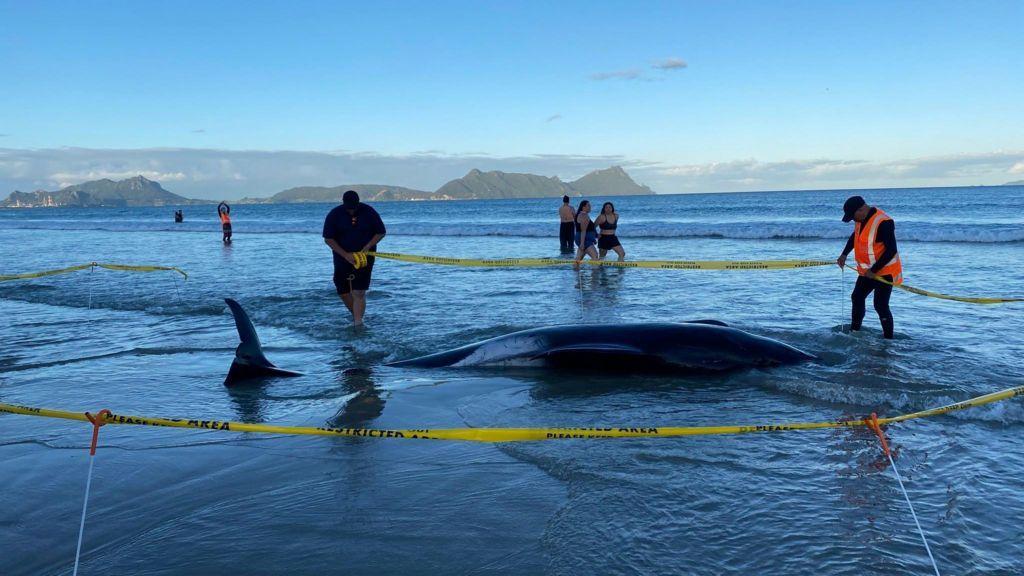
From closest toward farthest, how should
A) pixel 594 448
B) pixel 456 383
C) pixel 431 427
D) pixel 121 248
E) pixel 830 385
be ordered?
pixel 594 448 → pixel 431 427 → pixel 830 385 → pixel 456 383 → pixel 121 248

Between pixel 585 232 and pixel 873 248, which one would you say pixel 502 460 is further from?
pixel 585 232

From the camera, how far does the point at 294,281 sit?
15805 millimetres

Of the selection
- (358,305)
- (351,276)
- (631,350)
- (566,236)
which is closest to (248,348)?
(351,276)

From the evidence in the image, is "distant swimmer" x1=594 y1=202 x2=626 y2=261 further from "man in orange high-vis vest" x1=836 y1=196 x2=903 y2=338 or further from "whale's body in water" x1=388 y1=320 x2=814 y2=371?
"whale's body in water" x1=388 y1=320 x2=814 y2=371

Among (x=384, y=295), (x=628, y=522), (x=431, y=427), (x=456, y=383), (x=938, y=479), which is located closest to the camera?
(x=628, y=522)

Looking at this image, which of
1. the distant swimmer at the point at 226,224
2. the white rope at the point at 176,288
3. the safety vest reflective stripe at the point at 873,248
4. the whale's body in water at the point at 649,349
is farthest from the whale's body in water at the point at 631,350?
the distant swimmer at the point at 226,224

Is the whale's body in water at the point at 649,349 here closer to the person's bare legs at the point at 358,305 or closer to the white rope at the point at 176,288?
the person's bare legs at the point at 358,305

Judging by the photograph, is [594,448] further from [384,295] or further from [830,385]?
[384,295]

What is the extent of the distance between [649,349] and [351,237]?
472 centimetres

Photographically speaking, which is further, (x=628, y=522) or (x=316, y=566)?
(x=628, y=522)

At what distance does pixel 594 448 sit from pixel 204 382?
4213 mm

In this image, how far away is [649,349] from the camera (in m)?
6.71

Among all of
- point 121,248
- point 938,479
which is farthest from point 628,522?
point 121,248

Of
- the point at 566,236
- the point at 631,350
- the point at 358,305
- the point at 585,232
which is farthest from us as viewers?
the point at 566,236
